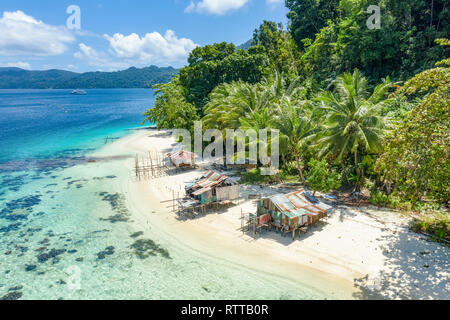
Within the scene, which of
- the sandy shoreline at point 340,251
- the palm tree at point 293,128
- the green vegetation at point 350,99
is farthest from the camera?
the palm tree at point 293,128

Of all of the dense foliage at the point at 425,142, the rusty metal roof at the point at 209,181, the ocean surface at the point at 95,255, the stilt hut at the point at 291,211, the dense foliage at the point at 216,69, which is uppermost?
the dense foliage at the point at 216,69

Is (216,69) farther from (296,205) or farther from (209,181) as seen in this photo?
(296,205)

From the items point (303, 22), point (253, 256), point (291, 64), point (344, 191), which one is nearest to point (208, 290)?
point (253, 256)

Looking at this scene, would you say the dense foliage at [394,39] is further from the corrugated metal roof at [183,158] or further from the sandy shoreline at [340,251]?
the corrugated metal roof at [183,158]

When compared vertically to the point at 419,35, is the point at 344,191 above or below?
below

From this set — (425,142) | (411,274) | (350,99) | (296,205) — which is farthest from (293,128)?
(411,274)

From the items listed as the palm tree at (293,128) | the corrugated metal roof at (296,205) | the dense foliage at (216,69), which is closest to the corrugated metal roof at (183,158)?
the dense foliage at (216,69)
